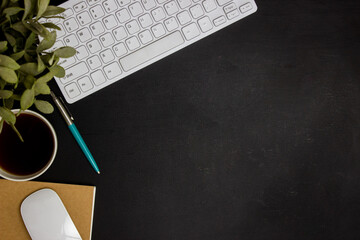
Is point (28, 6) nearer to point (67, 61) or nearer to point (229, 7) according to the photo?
point (67, 61)

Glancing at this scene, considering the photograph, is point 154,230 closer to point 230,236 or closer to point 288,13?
point 230,236

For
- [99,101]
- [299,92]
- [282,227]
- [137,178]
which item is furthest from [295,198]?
[99,101]

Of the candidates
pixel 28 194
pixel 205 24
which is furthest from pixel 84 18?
pixel 28 194

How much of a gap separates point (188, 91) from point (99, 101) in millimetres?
187

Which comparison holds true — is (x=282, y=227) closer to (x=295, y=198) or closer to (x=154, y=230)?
(x=295, y=198)

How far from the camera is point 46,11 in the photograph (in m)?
0.41

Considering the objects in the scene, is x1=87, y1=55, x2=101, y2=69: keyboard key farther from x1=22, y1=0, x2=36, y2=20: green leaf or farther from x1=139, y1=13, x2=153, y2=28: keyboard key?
x1=22, y1=0, x2=36, y2=20: green leaf

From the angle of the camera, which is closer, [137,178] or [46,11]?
[46,11]

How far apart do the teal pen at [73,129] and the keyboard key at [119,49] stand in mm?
150

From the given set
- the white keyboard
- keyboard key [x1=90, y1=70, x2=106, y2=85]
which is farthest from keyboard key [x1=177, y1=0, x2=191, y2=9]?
keyboard key [x1=90, y1=70, x2=106, y2=85]

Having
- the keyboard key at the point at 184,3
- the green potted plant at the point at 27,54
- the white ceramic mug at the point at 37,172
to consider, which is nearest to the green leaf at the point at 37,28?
the green potted plant at the point at 27,54

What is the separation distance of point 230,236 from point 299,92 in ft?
1.12

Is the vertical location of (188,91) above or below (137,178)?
above

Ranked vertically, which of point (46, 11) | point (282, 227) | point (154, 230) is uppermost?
point (46, 11)
